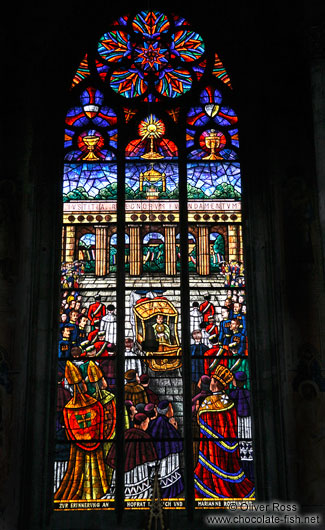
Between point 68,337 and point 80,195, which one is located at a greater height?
point 80,195

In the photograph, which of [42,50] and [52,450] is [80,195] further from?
[52,450]

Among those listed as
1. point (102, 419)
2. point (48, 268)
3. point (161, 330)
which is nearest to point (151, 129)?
point (48, 268)

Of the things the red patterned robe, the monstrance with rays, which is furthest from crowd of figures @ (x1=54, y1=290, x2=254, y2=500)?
the monstrance with rays

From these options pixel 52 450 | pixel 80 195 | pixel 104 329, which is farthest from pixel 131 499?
pixel 80 195

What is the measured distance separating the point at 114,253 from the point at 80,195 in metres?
0.99

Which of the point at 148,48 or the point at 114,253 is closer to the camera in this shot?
the point at 114,253

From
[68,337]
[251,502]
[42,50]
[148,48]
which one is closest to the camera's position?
[251,502]

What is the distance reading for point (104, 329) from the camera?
39.4 ft

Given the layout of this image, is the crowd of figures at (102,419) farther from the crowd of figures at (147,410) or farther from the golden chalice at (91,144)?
the golden chalice at (91,144)

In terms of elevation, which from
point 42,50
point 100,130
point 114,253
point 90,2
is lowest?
point 114,253

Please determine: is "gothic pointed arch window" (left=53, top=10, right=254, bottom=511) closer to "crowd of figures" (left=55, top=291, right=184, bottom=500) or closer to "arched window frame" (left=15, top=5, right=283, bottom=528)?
"crowd of figures" (left=55, top=291, right=184, bottom=500)

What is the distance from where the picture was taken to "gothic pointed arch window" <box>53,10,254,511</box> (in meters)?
11.4

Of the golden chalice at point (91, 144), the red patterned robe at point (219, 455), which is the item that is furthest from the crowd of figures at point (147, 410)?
the golden chalice at point (91, 144)

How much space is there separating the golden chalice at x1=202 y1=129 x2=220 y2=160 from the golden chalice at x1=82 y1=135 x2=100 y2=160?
1555mm
